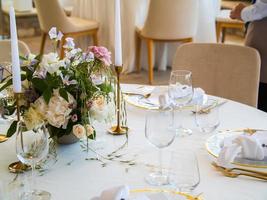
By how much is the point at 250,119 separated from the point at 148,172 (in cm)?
54

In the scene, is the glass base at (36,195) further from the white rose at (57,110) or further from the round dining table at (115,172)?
the white rose at (57,110)

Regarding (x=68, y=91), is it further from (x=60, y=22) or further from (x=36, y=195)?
(x=60, y=22)

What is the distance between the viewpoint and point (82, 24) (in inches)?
179

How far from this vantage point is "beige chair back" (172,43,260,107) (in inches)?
81.6

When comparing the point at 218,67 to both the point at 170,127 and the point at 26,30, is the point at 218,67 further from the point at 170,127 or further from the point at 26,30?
the point at 26,30

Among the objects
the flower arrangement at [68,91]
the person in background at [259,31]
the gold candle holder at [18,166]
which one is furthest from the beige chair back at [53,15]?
the gold candle holder at [18,166]

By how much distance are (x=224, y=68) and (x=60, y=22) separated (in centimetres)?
255

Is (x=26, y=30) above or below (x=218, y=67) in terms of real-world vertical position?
below

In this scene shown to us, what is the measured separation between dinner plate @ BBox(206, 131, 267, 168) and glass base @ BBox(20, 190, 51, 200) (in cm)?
47

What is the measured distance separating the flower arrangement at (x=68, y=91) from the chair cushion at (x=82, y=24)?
3.18 meters

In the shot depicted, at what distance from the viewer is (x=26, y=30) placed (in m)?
6.40

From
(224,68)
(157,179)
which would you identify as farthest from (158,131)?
(224,68)

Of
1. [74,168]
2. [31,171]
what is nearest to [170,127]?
[74,168]

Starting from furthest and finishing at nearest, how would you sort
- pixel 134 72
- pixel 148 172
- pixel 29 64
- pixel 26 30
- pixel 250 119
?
pixel 26 30 → pixel 134 72 → pixel 250 119 → pixel 29 64 → pixel 148 172
